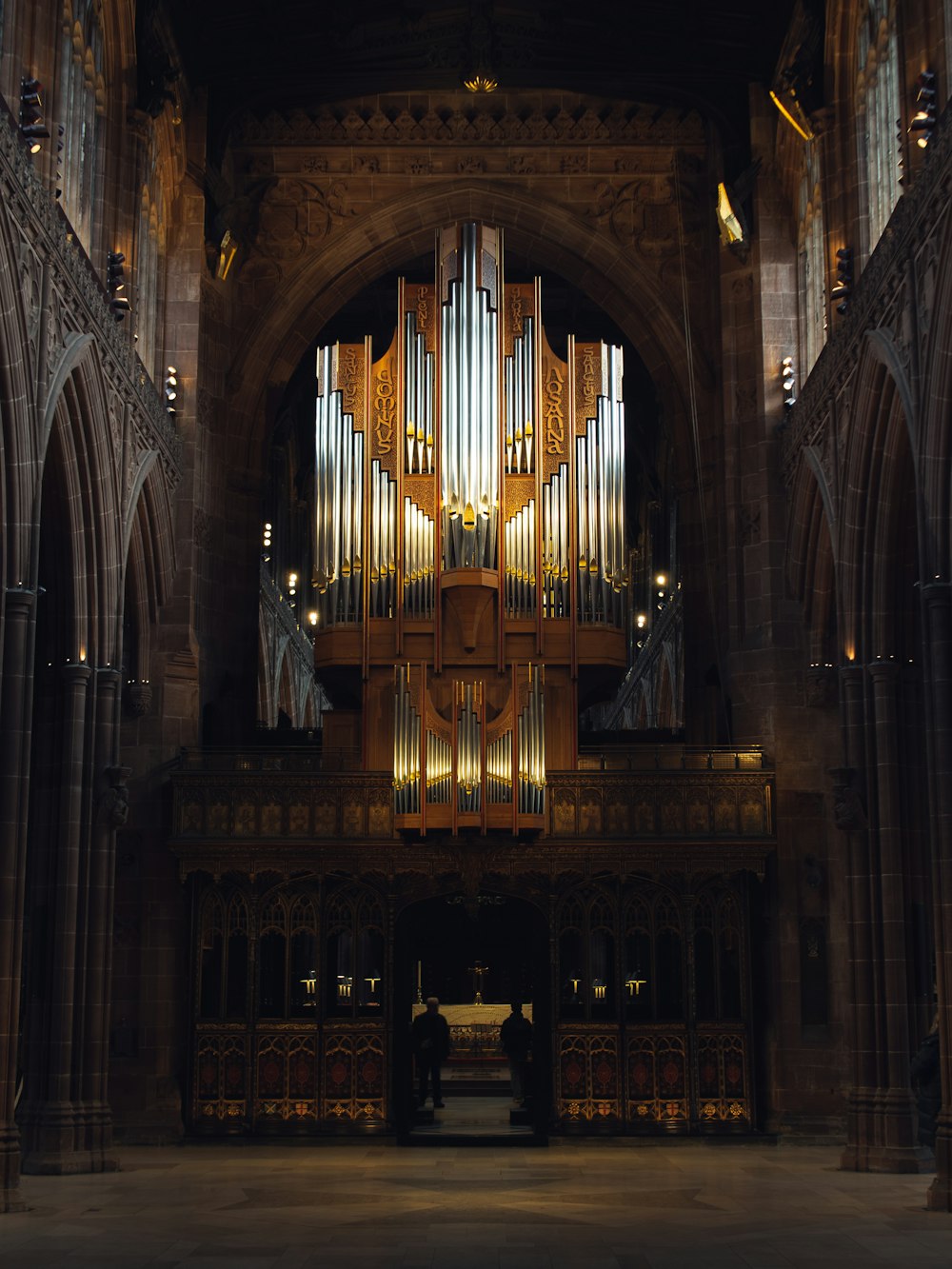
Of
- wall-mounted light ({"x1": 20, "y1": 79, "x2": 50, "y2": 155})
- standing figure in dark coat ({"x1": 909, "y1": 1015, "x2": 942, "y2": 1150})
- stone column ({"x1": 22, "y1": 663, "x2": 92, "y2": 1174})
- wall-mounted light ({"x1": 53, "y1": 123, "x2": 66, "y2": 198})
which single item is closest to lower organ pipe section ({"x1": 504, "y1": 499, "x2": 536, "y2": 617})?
stone column ({"x1": 22, "y1": 663, "x2": 92, "y2": 1174})

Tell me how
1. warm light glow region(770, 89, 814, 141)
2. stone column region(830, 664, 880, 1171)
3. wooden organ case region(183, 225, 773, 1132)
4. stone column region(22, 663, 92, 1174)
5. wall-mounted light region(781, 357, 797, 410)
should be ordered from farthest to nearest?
1. wall-mounted light region(781, 357, 797, 410)
2. wooden organ case region(183, 225, 773, 1132)
3. warm light glow region(770, 89, 814, 141)
4. stone column region(830, 664, 880, 1171)
5. stone column region(22, 663, 92, 1174)

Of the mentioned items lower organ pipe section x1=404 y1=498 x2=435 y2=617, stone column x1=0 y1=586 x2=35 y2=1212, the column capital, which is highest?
lower organ pipe section x1=404 y1=498 x2=435 y2=617

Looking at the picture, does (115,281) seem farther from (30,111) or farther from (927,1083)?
(927,1083)

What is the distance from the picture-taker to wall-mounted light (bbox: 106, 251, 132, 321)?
79.2 feet

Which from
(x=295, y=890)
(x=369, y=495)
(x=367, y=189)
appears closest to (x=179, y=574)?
(x=369, y=495)

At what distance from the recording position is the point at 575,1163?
23438 millimetres

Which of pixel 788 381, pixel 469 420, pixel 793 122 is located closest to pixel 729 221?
pixel 793 122

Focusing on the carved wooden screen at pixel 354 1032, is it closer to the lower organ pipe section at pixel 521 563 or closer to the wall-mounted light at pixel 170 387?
the lower organ pipe section at pixel 521 563

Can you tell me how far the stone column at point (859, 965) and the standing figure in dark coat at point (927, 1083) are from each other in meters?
0.63

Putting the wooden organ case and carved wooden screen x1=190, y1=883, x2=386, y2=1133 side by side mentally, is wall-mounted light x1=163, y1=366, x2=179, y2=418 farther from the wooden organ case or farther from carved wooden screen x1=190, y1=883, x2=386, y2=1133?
carved wooden screen x1=190, y1=883, x2=386, y2=1133

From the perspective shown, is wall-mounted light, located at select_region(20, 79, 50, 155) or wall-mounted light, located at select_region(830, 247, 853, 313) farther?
wall-mounted light, located at select_region(830, 247, 853, 313)

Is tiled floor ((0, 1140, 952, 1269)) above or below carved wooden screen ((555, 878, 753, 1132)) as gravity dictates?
below

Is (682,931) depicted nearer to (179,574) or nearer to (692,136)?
(179,574)

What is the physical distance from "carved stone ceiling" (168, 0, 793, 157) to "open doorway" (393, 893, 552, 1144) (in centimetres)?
1392
